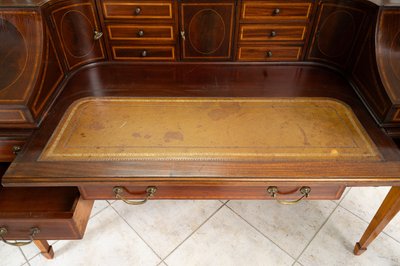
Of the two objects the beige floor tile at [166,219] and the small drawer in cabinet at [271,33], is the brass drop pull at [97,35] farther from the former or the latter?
the beige floor tile at [166,219]

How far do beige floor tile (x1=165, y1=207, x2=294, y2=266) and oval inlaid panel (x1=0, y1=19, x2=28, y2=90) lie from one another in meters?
1.17

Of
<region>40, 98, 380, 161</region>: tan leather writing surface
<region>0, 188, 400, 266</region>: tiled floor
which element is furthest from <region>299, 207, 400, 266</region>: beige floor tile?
<region>40, 98, 380, 161</region>: tan leather writing surface

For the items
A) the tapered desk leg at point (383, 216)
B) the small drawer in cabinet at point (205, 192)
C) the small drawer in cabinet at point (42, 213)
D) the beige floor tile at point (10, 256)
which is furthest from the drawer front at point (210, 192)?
the beige floor tile at point (10, 256)

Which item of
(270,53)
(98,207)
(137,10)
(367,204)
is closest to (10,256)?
(98,207)

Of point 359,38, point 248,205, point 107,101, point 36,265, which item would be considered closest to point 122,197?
point 107,101

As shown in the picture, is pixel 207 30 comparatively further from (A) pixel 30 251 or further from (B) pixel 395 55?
(A) pixel 30 251

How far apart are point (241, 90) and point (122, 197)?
2.30 ft

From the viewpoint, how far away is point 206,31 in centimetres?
128

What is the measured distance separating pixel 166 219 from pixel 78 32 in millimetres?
1161

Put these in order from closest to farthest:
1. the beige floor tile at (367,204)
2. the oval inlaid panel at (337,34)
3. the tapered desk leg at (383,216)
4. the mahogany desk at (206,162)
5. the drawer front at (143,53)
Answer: the mahogany desk at (206,162) < the tapered desk leg at (383,216) < the oval inlaid panel at (337,34) < the drawer front at (143,53) < the beige floor tile at (367,204)

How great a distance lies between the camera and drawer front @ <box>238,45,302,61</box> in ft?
4.41

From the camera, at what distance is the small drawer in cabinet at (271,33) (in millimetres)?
1279

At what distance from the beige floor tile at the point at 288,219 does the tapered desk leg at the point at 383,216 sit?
0.80 ft

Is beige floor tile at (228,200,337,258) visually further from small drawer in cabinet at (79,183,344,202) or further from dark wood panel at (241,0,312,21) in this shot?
dark wood panel at (241,0,312,21)
